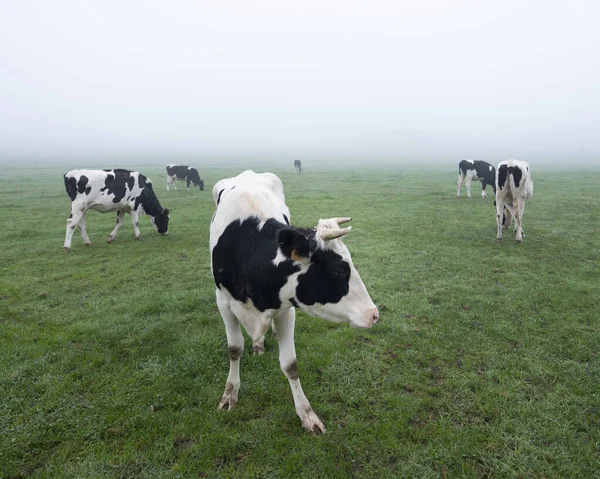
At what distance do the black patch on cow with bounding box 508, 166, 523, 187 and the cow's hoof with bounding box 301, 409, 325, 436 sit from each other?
8961 mm

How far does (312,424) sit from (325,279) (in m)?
1.50

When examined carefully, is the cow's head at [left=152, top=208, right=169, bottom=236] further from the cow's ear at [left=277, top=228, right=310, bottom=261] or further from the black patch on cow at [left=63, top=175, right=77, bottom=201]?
the cow's ear at [left=277, top=228, right=310, bottom=261]

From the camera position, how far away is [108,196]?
10.3 meters

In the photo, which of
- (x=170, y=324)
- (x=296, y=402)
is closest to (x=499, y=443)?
(x=296, y=402)

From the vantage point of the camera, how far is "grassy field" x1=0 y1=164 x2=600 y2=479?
309cm

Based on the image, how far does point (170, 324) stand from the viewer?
5512mm

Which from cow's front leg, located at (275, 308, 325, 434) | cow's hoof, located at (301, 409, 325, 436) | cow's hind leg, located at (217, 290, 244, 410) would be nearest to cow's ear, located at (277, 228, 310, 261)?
cow's front leg, located at (275, 308, 325, 434)

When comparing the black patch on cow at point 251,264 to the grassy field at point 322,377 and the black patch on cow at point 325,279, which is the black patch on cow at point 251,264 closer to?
the black patch on cow at point 325,279

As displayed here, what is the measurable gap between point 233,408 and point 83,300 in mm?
4307

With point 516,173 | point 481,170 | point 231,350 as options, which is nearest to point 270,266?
point 231,350

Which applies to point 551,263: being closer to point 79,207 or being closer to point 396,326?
point 396,326

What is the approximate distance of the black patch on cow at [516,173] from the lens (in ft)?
31.2

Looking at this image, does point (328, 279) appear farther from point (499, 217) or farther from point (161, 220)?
point (161, 220)

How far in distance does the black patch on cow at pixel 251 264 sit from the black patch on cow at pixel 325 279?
15cm
